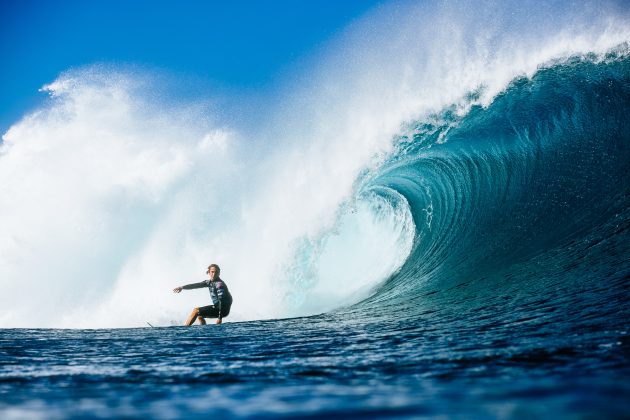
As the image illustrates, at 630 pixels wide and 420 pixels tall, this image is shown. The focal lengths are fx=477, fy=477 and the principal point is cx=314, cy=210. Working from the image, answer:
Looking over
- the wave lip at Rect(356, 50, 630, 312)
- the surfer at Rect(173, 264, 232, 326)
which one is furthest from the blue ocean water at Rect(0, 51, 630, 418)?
the surfer at Rect(173, 264, 232, 326)

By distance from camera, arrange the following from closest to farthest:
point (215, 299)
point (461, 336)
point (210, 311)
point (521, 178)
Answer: point (461, 336)
point (210, 311)
point (215, 299)
point (521, 178)

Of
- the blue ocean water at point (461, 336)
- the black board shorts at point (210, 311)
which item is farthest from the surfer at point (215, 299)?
the blue ocean water at point (461, 336)

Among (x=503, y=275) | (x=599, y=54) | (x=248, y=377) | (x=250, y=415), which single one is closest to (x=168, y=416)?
(x=250, y=415)

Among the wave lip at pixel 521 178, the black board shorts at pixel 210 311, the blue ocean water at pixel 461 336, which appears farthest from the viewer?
the black board shorts at pixel 210 311

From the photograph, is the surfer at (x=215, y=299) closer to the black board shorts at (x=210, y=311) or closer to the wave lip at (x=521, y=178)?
the black board shorts at (x=210, y=311)

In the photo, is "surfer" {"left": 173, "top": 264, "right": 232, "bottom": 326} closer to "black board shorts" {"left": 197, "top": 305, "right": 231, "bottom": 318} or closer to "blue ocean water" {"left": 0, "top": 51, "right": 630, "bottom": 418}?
"black board shorts" {"left": 197, "top": 305, "right": 231, "bottom": 318}

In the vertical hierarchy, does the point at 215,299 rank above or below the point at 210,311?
above

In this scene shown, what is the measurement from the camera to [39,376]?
7.37ft

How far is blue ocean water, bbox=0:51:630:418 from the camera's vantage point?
1.36 meters

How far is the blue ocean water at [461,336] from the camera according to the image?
53.7 inches

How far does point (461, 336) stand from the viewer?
2.99 metres

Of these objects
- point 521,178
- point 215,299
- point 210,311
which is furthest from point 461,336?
point 521,178

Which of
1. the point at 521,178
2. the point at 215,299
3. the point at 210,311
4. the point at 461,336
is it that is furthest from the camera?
the point at 521,178

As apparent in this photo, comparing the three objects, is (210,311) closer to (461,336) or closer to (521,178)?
(521,178)
